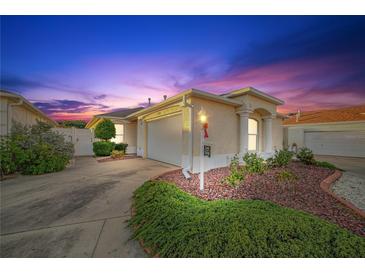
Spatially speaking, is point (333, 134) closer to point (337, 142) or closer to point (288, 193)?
point (337, 142)

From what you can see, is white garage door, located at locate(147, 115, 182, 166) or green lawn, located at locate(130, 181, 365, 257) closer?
green lawn, located at locate(130, 181, 365, 257)

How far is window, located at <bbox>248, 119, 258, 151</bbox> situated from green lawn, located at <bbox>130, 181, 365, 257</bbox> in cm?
669

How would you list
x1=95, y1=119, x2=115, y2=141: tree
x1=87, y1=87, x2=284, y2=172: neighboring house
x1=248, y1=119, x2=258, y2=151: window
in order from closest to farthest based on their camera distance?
x1=87, y1=87, x2=284, y2=172: neighboring house
x1=248, y1=119, x2=258, y2=151: window
x1=95, y1=119, x2=115, y2=141: tree

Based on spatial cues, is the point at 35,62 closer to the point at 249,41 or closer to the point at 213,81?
the point at 213,81

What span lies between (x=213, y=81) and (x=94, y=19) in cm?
556

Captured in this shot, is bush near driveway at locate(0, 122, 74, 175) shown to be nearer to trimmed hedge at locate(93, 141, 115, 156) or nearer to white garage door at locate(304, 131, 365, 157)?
trimmed hedge at locate(93, 141, 115, 156)

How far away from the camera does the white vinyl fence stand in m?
12.0

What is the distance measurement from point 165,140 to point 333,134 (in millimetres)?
14033

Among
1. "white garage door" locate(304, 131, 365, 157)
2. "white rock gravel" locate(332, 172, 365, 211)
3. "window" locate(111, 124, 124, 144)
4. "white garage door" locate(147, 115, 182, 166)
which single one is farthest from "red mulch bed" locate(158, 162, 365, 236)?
"white garage door" locate(304, 131, 365, 157)

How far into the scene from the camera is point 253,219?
7.11 ft

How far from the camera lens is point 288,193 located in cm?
381

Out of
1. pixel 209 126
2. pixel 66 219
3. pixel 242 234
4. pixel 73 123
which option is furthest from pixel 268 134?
pixel 73 123
